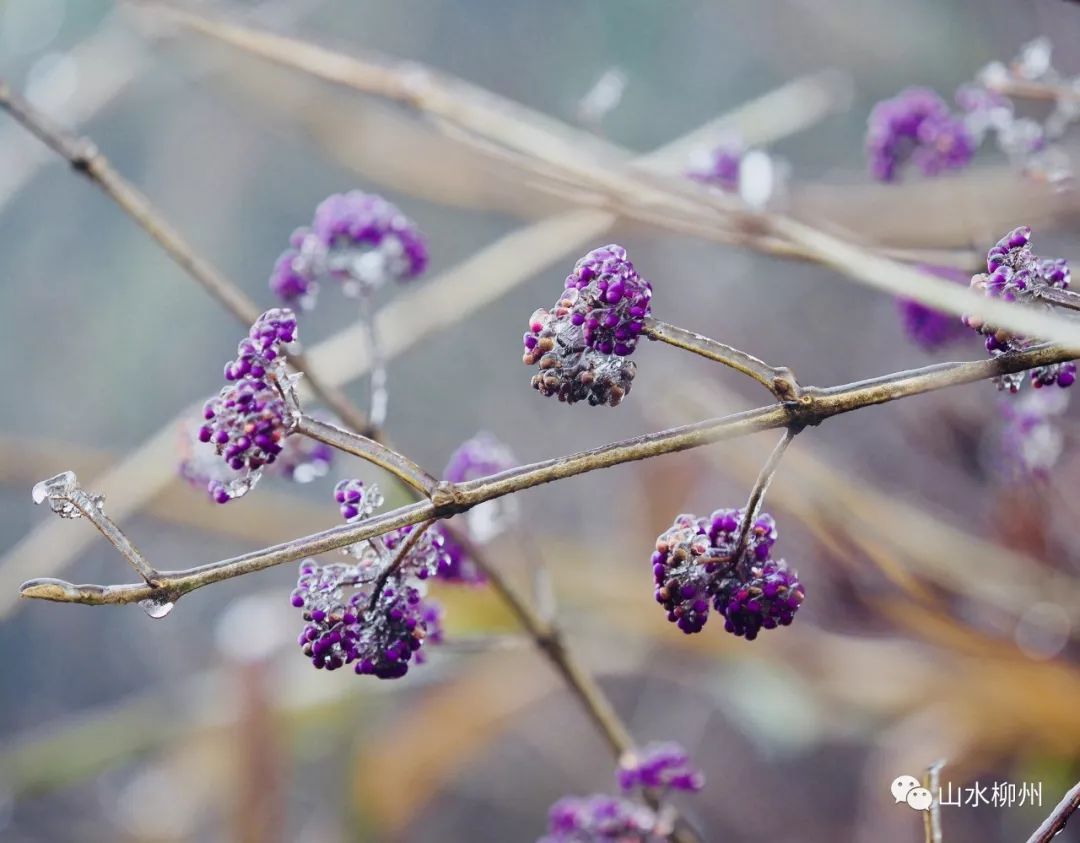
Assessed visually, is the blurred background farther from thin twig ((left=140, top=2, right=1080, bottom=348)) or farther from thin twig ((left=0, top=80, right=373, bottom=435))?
thin twig ((left=0, top=80, right=373, bottom=435))

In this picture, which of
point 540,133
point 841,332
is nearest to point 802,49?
point 841,332

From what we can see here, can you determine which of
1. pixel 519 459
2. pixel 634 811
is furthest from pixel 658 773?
pixel 519 459

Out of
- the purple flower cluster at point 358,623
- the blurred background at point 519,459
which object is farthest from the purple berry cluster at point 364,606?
the blurred background at point 519,459

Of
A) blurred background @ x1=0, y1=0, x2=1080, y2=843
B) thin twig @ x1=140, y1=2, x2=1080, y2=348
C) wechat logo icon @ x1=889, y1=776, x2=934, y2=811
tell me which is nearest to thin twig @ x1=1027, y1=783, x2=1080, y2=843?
wechat logo icon @ x1=889, y1=776, x2=934, y2=811

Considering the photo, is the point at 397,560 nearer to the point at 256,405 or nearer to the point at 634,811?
the point at 256,405

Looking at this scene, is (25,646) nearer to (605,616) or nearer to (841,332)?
(605,616)

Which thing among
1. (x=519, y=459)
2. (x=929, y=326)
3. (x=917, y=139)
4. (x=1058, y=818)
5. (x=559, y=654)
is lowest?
(x=1058, y=818)
